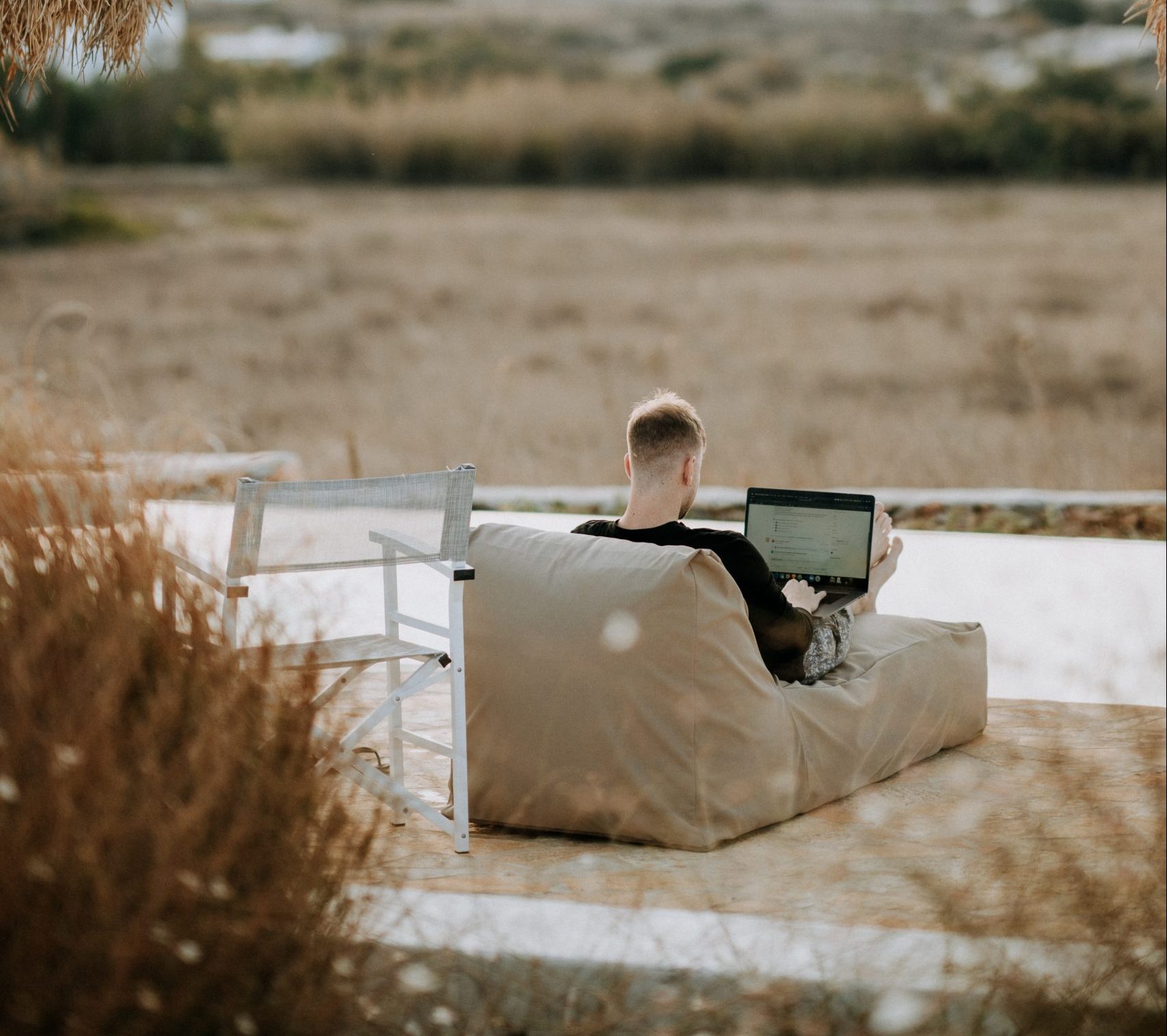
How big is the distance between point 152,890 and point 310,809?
32 cm

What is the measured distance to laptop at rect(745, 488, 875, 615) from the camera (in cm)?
308

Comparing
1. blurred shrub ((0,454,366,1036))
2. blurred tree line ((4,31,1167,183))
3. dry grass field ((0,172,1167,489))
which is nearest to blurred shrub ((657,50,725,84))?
blurred tree line ((4,31,1167,183))

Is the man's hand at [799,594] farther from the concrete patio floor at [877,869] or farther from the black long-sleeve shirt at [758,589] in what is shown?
the concrete patio floor at [877,869]

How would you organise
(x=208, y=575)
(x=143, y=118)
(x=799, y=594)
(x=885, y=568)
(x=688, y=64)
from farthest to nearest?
(x=688, y=64) < (x=143, y=118) < (x=885, y=568) < (x=799, y=594) < (x=208, y=575)

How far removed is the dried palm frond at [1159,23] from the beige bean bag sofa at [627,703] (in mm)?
1512

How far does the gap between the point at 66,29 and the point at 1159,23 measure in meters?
2.38

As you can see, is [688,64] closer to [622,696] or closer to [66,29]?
[66,29]

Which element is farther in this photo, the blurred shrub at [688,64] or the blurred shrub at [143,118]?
the blurred shrub at [688,64]

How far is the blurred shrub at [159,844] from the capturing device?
1815mm

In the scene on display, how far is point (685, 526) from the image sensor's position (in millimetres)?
2781

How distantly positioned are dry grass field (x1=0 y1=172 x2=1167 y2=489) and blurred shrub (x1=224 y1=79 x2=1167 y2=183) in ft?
2.13

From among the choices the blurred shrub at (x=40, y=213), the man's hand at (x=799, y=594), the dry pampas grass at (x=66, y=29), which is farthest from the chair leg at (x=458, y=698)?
the blurred shrub at (x=40, y=213)

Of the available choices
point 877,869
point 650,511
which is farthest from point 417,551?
point 877,869

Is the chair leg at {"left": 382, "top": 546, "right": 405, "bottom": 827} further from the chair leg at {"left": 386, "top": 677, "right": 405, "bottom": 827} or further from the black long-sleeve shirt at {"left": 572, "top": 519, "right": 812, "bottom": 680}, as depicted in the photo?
the black long-sleeve shirt at {"left": 572, "top": 519, "right": 812, "bottom": 680}
